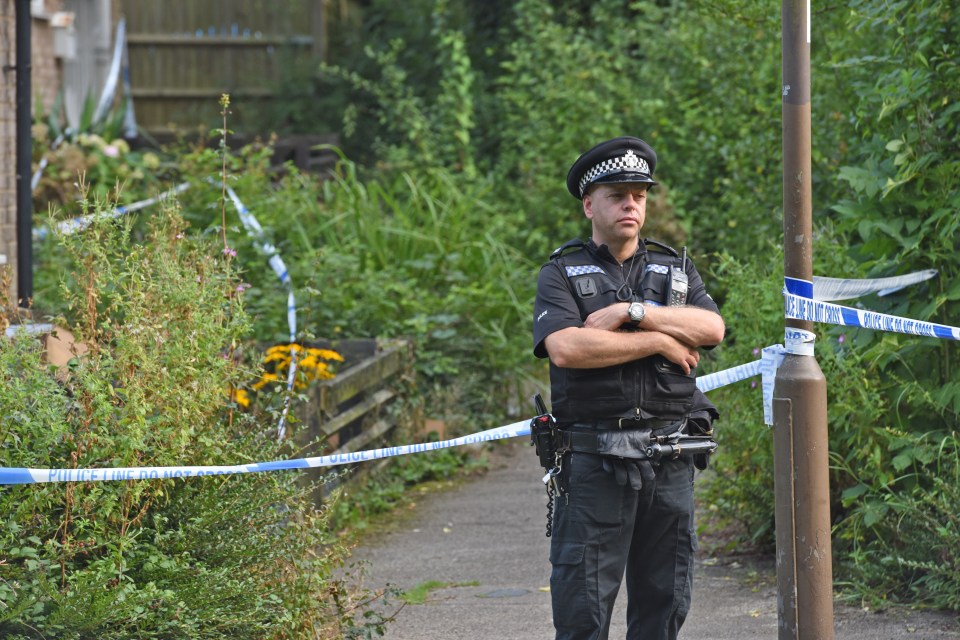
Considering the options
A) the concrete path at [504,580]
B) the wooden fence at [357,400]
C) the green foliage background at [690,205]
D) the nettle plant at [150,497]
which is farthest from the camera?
the wooden fence at [357,400]

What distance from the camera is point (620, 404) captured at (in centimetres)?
416

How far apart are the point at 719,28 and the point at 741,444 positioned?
228 inches

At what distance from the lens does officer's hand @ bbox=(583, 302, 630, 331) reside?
4160 mm

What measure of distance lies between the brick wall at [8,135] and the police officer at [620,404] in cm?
453

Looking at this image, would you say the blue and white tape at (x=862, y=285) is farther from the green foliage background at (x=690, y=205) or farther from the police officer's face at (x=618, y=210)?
the police officer's face at (x=618, y=210)

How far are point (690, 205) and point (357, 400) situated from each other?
472 cm

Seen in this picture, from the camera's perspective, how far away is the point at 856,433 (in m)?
5.72

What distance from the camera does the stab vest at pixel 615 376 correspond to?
13.7 ft

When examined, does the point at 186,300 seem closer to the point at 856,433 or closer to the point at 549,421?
the point at 549,421

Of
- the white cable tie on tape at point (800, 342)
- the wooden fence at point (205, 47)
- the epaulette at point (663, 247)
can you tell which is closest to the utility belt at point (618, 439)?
the white cable tie on tape at point (800, 342)

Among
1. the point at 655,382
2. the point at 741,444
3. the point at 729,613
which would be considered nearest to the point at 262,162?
the point at 741,444

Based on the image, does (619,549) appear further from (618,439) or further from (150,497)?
(150,497)

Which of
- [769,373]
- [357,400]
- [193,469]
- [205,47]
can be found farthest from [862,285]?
[205,47]

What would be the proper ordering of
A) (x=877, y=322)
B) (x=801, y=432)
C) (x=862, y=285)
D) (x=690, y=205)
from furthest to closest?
(x=690, y=205) → (x=862, y=285) → (x=877, y=322) → (x=801, y=432)
